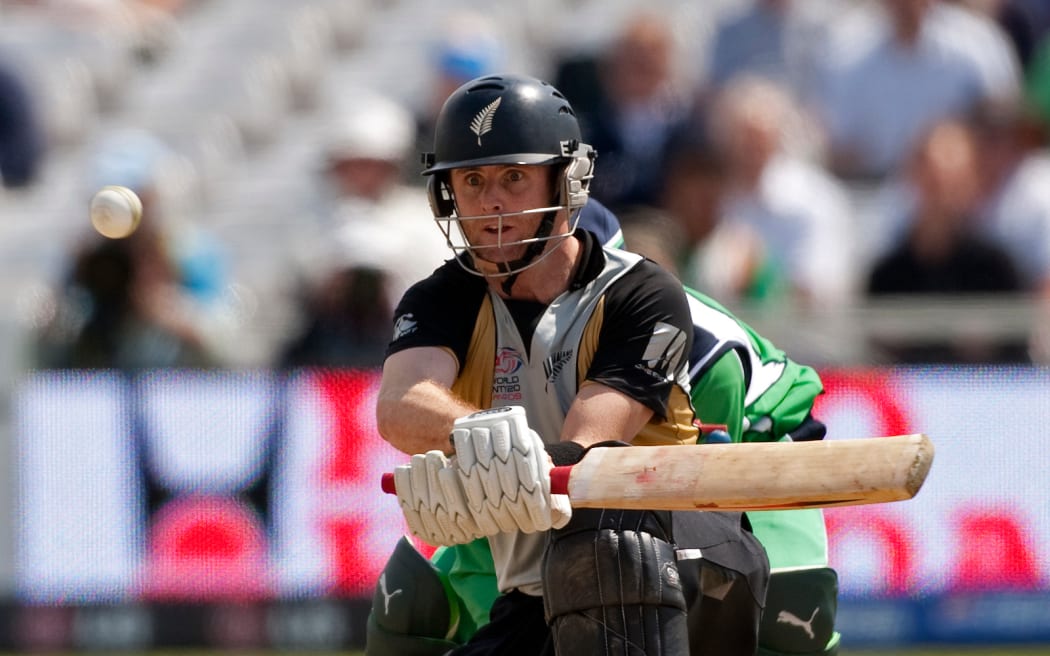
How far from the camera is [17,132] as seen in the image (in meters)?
13.0

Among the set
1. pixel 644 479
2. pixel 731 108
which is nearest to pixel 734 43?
pixel 731 108

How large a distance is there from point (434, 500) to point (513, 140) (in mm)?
928

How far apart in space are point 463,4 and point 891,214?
18.3 feet

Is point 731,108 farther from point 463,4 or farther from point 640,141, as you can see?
point 463,4

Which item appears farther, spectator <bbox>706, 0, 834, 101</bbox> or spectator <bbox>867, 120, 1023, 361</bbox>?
spectator <bbox>706, 0, 834, 101</bbox>

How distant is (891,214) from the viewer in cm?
1056

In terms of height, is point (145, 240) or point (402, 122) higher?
point (402, 122)

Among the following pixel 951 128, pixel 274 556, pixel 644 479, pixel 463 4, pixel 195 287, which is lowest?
pixel 274 556

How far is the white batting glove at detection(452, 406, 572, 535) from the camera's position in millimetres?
4305

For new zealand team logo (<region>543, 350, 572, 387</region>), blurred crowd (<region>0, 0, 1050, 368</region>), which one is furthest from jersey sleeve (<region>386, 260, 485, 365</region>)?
blurred crowd (<region>0, 0, 1050, 368</region>)

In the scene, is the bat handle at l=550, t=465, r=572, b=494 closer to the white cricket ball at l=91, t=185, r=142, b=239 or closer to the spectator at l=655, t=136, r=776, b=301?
the white cricket ball at l=91, t=185, r=142, b=239

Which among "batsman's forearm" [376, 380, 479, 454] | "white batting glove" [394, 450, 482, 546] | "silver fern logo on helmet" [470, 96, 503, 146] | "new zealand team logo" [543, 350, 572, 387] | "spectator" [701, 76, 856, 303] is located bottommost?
"white batting glove" [394, 450, 482, 546]

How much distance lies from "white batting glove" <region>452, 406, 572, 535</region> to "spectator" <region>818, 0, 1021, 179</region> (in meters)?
6.98

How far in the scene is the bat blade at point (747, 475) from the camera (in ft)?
13.5
